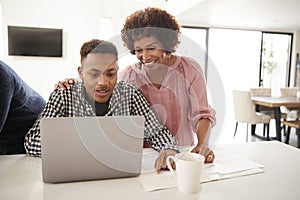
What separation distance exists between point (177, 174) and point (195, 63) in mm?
626

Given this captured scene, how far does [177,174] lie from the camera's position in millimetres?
740

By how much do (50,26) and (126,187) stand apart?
14.1 ft

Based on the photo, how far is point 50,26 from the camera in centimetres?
447

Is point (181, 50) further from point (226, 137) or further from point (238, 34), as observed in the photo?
point (238, 34)

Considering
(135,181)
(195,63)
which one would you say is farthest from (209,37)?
(135,181)

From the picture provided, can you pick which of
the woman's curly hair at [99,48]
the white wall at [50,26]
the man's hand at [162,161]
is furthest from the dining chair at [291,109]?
the woman's curly hair at [99,48]

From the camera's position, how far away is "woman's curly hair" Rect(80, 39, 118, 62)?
942mm

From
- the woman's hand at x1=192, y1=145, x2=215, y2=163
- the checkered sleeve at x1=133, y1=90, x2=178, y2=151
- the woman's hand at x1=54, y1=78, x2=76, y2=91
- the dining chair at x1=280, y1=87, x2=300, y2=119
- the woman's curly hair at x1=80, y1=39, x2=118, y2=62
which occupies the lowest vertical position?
the dining chair at x1=280, y1=87, x2=300, y2=119

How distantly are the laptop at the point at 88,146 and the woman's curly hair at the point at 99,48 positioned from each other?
30 cm

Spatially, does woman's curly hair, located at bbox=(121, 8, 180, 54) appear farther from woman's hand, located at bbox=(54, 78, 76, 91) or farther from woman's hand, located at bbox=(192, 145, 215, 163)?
woman's hand, located at bbox=(192, 145, 215, 163)

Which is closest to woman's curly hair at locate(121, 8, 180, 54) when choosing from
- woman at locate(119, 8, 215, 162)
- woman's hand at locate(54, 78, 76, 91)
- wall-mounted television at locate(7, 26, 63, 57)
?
woman at locate(119, 8, 215, 162)

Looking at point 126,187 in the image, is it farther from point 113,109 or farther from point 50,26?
point 50,26

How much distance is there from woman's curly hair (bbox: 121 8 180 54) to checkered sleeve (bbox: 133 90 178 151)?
209 millimetres

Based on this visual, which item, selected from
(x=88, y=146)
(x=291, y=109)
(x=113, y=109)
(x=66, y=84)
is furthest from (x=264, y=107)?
(x=88, y=146)
